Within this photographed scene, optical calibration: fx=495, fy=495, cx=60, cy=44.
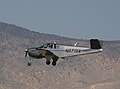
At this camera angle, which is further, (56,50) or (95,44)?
(95,44)

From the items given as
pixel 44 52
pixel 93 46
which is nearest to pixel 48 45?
pixel 44 52

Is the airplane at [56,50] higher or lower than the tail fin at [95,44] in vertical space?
lower

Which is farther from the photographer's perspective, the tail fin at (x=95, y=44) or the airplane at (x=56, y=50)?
the tail fin at (x=95, y=44)

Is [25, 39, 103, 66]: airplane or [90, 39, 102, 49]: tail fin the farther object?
[90, 39, 102, 49]: tail fin

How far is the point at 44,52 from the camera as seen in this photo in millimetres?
74500

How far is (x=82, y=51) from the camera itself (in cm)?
7606

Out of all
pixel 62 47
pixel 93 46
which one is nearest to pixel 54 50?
pixel 62 47

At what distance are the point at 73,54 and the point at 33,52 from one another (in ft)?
20.2

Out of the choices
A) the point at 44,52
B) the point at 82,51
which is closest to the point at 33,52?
the point at 44,52

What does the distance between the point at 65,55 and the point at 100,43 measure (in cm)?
558

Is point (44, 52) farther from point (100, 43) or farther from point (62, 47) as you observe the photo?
point (100, 43)

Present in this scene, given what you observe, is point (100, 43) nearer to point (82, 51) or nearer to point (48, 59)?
point (82, 51)

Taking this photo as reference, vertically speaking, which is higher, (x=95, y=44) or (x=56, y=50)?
(x=95, y=44)

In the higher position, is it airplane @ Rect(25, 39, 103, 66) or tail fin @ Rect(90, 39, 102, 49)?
tail fin @ Rect(90, 39, 102, 49)
